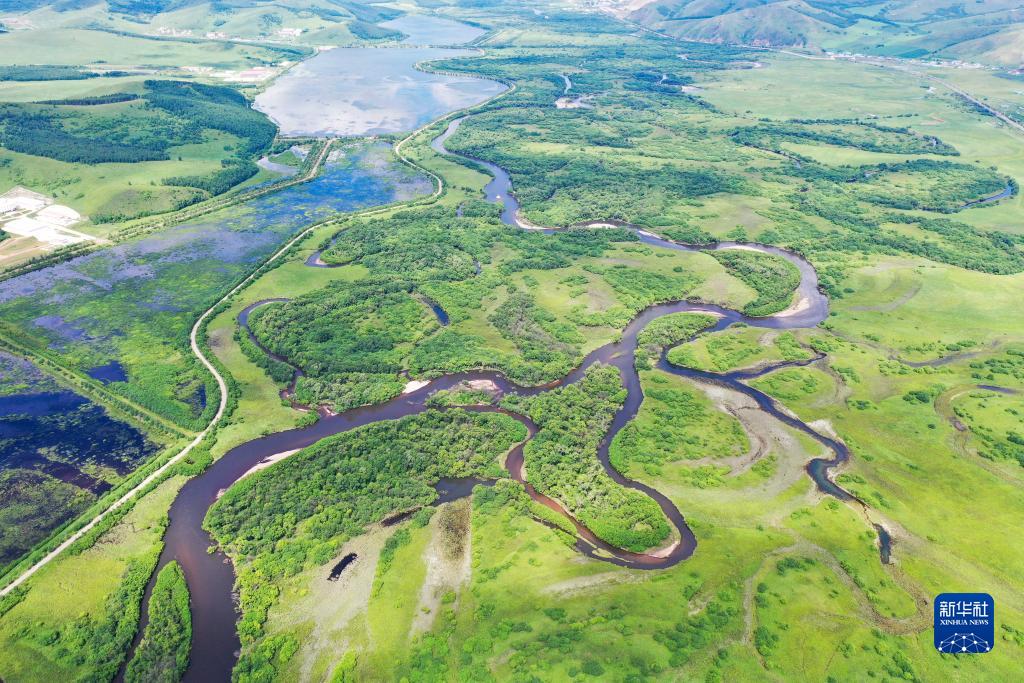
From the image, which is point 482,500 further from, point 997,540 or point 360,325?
point 997,540

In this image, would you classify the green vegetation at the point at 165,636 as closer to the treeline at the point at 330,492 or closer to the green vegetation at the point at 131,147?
the treeline at the point at 330,492

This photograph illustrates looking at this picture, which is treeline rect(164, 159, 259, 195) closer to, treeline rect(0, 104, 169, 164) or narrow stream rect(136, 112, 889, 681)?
treeline rect(0, 104, 169, 164)

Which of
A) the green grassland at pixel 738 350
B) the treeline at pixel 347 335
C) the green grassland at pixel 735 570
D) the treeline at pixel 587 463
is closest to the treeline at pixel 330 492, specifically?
the green grassland at pixel 735 570

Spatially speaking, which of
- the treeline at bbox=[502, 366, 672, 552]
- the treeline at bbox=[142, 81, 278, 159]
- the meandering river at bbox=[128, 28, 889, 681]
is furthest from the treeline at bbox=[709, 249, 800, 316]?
the treeline at bbox=[142, 81, 278, 159]

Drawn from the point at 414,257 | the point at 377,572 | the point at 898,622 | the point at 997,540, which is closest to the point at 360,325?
the point at 414,257

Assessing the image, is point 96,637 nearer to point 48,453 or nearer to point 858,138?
point 48,453

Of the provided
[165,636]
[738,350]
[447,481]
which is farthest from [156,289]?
[738,350]
